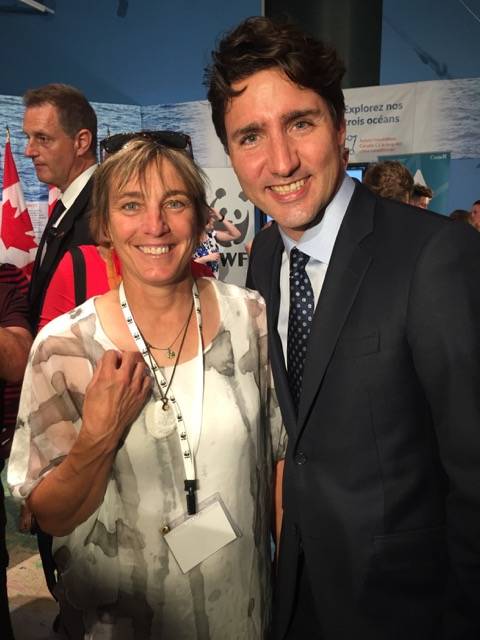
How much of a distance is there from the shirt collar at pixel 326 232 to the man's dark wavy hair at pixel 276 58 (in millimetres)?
230

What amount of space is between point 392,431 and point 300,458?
25cm

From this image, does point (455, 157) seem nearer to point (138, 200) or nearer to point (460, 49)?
point (460, 49)

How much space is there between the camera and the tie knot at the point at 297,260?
4.61ft

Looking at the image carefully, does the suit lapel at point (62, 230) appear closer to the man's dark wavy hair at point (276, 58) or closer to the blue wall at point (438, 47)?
the man's dark wavy hair at point (276, 58)

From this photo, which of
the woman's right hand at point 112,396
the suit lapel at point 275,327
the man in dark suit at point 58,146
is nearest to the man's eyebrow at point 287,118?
the suit lapel at point 275,327

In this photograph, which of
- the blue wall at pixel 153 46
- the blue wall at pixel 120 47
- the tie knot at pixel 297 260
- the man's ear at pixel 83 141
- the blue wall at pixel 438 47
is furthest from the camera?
the blue wall at pixel 120 47

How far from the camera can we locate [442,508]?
1.29m

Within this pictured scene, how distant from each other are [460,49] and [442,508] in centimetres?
830

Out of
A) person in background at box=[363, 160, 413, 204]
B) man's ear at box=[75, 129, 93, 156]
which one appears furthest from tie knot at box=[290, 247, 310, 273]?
person in background at box=[363, 160, 413, 204]

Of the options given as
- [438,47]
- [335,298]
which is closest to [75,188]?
[335,298]

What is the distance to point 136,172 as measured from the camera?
4.39ft

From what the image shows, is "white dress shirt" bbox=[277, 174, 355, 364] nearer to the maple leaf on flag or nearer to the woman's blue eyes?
the woman's blue eyes

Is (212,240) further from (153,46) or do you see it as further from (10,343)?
(153,46)

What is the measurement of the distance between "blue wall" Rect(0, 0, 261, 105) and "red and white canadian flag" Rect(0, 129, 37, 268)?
5.46m
